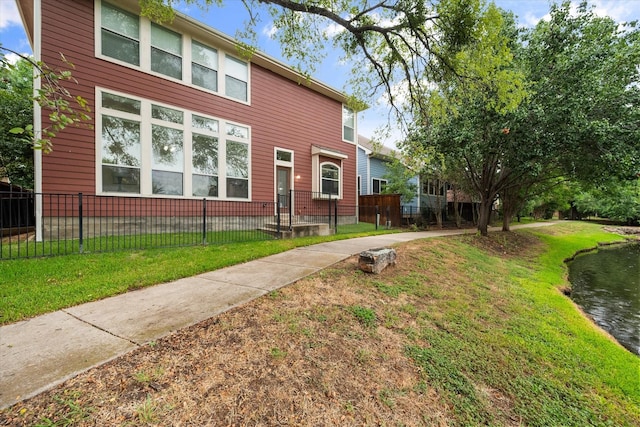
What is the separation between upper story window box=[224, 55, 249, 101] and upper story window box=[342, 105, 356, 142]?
5.34 meters

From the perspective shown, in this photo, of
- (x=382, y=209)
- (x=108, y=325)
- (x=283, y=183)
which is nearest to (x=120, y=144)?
(x=283, y=183)

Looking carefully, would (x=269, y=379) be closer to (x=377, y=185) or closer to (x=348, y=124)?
(x=348, y=124)

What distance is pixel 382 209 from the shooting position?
47.2 feet

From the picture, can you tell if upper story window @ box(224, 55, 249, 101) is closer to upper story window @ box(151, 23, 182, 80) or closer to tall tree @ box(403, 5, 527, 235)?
upper story window @ box(151, 23, 182, 80)

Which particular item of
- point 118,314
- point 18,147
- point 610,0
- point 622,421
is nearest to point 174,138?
point 118,314

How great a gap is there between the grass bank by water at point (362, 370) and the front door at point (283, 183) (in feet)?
22.8

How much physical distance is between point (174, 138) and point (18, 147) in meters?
7.64

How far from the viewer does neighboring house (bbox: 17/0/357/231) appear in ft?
22.5

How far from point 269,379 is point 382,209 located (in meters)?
12.9

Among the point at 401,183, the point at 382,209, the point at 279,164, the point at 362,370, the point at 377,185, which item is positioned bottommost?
the point at 362,370

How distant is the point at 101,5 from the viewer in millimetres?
7223

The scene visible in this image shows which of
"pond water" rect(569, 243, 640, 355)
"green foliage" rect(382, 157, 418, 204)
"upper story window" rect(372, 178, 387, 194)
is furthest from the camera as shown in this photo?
"upper story window" rect(372, 178, 387, 194)

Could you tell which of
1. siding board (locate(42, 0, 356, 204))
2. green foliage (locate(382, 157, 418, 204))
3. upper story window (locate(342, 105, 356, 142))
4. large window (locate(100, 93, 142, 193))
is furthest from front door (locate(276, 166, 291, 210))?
green foliage (locate(382, 157, 418, 204))

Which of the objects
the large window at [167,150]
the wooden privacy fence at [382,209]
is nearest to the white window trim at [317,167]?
the wooden privacy fence at [382,209]
